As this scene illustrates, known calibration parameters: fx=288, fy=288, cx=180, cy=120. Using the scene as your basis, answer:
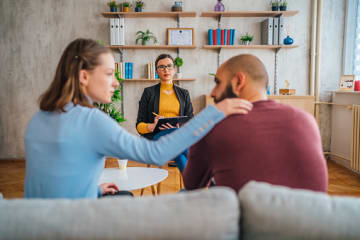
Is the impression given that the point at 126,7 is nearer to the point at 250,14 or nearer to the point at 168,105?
the point at 250,14

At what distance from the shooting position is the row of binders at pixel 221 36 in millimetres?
4316

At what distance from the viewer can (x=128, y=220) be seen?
0.60 meters

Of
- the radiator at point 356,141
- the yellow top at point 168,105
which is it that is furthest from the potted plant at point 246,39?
the yellow top at point 168,105

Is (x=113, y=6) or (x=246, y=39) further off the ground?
(x=113, y=6)

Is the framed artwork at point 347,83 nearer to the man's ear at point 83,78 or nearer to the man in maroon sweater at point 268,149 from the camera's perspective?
the man in maroon sweater at point 268,149

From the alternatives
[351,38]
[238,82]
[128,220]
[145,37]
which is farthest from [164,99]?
[351,38]

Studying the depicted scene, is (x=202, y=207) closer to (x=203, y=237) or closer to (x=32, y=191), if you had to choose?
(x=203, y=237)

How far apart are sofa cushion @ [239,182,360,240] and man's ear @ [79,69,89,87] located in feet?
2.33

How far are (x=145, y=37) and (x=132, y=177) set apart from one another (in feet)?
9.69

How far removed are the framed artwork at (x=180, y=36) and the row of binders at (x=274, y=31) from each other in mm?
1116

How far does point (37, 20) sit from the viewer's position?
4582 mm

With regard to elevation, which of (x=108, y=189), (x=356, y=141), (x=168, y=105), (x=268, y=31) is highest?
(x=268, y=31)

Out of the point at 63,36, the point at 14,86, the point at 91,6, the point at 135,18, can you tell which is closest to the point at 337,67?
the point at 135,18

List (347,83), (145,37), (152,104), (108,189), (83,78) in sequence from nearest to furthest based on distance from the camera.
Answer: (83,78) → (108,189) → (152,104) → (347,83) → (145,37)
